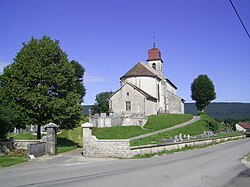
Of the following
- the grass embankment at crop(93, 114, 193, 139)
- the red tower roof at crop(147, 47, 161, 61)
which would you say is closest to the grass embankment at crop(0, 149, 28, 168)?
the grass embankment at crop(93, 114, 193, 139)

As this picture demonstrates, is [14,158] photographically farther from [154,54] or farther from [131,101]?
[154,54]

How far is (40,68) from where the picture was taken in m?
27.2

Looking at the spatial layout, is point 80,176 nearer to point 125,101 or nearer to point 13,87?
point 13,87

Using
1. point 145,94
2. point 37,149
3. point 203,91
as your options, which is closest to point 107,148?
point 37,149

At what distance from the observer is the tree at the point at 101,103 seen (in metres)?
81.2

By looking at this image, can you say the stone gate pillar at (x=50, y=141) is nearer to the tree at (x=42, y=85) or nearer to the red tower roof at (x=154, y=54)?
the tree at (x=42, y=85)

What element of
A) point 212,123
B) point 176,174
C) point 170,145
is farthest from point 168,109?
point 176,174

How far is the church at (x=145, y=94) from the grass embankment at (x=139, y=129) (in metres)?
3.76

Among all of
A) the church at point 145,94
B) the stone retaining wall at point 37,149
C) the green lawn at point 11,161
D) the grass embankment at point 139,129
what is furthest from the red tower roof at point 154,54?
the green lawn at point 11,161

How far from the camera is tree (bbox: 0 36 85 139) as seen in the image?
26.1 m

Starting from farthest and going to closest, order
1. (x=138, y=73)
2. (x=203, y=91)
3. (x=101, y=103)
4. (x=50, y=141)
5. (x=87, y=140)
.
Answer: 1. (x=101, y=103)
2. (x=203, y=91)
3. (x=138, y=73)
4. (x=50, y=141)
5. (x=87, y=140)

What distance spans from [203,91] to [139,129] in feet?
125

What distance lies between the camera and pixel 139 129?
42.3 meters

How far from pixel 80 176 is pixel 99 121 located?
100 feet
